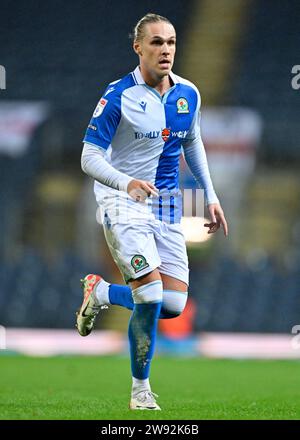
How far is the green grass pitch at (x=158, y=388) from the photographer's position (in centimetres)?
562

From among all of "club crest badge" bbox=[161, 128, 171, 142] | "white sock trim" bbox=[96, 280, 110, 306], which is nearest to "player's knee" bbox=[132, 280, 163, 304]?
"white sock trim" bbox=[96, 280, 110, 306]

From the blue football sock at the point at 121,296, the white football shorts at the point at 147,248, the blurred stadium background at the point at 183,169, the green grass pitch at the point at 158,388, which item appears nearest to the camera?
the green grass pitch at the point at 158,388

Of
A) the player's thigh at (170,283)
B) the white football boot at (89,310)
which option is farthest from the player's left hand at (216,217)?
the white football boot at (89,310)

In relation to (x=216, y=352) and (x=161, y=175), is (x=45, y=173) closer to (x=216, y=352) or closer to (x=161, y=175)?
(x=216, y=352)

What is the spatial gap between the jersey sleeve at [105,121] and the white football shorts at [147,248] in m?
0.45

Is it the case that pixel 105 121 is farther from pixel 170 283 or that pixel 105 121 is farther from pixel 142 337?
pixel 142 337

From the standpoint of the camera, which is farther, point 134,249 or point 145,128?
point 145,128

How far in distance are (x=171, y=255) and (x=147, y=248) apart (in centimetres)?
24

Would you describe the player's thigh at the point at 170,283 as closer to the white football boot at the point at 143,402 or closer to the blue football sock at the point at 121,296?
the blue football sock at the point at 121,296

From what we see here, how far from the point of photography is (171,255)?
6086mm

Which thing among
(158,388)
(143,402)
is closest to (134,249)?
(143,402)

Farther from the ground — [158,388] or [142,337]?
[142,337]

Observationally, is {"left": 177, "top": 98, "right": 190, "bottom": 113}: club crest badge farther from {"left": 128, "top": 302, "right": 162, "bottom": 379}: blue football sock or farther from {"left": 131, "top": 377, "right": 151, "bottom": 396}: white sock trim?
{"left": 131, "top": 377, "right": 151, "bottom": 396}: white sock trim

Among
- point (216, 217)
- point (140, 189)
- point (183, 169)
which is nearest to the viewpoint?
point (140, 189)
